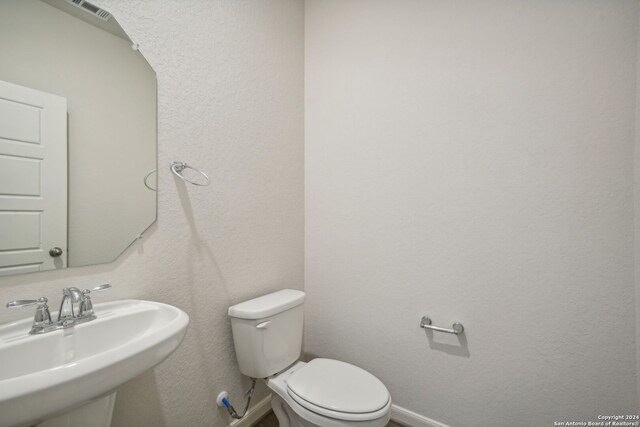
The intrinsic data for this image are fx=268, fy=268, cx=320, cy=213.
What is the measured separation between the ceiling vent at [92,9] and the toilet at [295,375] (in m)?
1.19

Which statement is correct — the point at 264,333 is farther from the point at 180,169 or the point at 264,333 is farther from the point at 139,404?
the point at 180,169

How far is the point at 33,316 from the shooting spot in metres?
0.78

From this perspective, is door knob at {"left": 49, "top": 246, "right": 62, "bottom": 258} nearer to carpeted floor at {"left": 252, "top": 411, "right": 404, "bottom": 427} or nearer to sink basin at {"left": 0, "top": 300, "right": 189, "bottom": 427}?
sink basin at {"left": 0, "top": 300, "right": 189, "bottom": 427}

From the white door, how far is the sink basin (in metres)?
0.20

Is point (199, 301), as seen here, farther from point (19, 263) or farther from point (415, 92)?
point (415, 92)

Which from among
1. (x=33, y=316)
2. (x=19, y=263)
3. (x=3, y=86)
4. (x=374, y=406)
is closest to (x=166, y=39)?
(x=3, y=86)

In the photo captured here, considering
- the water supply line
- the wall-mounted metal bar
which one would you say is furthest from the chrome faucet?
the wall-mounted metal bar

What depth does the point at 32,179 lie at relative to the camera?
2.62ft

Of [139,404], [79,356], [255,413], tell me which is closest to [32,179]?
[79,356]

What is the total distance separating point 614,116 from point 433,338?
1171 mm

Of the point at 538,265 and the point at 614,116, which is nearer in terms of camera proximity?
the point at 614,116

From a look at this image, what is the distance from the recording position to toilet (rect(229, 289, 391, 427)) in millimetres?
1003

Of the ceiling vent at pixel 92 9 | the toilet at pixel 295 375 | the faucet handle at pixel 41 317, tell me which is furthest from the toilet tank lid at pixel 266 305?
the ceiling vent at pixel 92 9

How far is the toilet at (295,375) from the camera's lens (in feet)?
3.29
